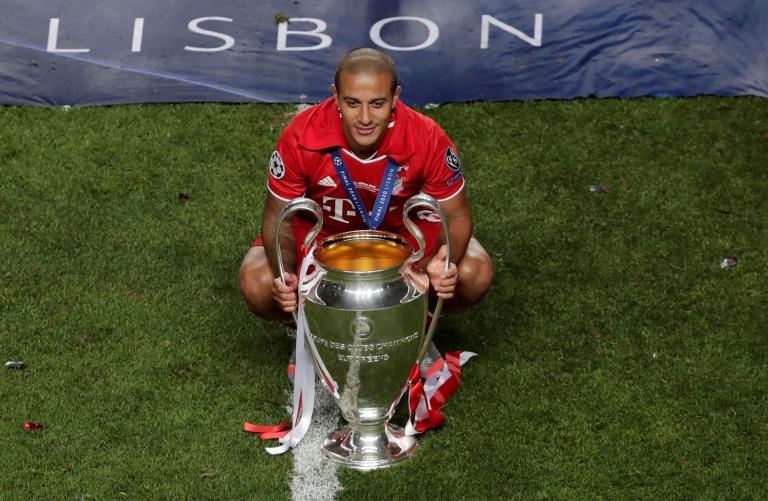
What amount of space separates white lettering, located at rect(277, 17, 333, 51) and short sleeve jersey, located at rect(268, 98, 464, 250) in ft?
8.83

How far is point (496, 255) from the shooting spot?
6.62 m

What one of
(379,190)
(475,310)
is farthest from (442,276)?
(475,310)

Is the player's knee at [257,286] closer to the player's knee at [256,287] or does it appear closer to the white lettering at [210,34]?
the player's knee at [256,287]

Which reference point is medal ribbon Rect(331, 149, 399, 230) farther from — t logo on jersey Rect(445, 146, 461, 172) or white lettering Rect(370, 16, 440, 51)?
white lettering Rect(370, 16, 440, 51)

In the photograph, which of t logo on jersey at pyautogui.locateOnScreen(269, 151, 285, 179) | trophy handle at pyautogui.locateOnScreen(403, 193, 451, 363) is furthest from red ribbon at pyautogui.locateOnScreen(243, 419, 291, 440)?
t logo on jersey at pyautogui.locateOnScreen(269, 151, 285, 179)

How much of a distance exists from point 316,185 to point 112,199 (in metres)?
2.10

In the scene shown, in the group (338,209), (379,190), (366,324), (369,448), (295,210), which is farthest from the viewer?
(338,209)

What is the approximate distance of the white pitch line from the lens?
16.1ft

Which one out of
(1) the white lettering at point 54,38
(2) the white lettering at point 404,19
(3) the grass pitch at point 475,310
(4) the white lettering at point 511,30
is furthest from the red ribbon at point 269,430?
(1) the white lettering at point 54,38

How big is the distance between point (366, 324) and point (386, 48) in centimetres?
347

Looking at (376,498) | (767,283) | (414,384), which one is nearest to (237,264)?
(414,384)

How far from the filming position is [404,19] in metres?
8.05

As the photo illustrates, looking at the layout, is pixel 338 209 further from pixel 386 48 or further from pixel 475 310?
pixel 386 48

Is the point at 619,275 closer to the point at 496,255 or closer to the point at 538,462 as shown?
the point at 496,255
